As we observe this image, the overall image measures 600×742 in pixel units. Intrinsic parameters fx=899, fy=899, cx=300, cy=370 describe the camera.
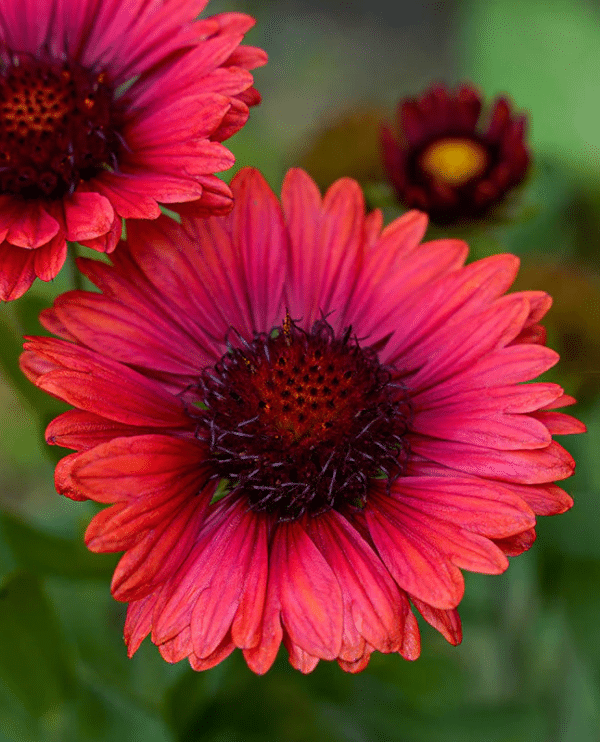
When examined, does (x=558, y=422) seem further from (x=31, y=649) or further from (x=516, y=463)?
(x=31, y=649)

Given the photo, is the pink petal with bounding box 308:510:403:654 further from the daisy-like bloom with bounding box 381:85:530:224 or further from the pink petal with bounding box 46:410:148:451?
the daisy-like bloom with bounding box 381:85:530:224

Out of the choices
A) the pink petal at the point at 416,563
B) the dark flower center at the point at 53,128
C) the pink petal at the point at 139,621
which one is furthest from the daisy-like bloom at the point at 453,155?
the pink petal at the point at 139,621

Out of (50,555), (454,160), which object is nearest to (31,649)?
(50,555)

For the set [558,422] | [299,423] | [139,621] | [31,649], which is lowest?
[31,649]

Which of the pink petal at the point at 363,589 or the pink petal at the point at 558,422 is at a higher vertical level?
the pink petal at the point at 558,422

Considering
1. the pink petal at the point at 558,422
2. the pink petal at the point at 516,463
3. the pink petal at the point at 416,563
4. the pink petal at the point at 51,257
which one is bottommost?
the pink petal at the point at 416,563

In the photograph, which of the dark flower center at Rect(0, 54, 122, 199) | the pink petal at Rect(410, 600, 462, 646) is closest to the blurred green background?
the dark flower center at Rect(0, 54, 122, 199)

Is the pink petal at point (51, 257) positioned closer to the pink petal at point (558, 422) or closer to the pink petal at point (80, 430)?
the pink petal at point (80, 430)
